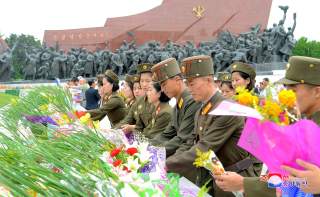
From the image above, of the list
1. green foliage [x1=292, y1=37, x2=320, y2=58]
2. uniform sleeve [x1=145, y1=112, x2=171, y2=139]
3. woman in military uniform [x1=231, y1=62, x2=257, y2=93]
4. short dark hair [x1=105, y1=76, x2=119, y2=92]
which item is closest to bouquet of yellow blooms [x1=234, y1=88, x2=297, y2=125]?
uniform sleeve [x1=145, y1=112, x2=171, y2=139]

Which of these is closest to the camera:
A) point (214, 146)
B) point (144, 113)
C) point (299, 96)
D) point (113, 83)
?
point (299, 96)

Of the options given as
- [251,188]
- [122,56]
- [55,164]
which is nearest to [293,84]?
[251,188]

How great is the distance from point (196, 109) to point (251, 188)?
1221 mm

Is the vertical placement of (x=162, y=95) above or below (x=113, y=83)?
above

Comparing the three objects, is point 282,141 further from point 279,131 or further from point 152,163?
point 152,163

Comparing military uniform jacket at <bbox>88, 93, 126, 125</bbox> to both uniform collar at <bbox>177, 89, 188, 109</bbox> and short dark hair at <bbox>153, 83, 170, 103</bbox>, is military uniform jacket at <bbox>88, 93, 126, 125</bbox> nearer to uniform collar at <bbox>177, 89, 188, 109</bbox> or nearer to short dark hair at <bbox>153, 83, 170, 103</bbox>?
short dark hair at <bbox>153, 83, 170, 103</bbox>

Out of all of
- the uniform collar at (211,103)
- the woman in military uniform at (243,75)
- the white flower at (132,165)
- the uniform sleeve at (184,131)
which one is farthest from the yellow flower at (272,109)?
the woman in military uniform at (243,75)

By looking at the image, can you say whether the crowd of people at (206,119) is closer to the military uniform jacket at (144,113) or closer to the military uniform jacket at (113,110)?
the military uniform jacket at (144,113)

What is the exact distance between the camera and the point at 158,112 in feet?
11.8

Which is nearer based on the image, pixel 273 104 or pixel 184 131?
pixel 273 104

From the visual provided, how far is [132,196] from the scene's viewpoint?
102 centimetres

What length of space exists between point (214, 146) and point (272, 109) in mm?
1153

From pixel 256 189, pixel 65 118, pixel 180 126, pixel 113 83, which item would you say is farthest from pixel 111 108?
pixel 256 189

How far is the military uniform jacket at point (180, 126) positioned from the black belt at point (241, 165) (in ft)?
1.32
